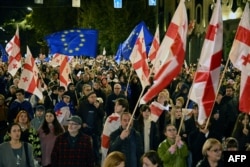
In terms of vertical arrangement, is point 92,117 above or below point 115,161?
below

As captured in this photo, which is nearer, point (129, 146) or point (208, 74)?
point (208, 74)

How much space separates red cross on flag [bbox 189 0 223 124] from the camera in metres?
8.74

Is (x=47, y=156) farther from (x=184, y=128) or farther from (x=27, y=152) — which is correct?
(x=184, y=128)

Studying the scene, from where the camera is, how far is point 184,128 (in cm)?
1145

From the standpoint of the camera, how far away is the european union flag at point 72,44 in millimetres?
19375

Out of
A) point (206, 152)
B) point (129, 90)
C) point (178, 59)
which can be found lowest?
point (129, 90)

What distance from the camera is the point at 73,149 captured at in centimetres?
889

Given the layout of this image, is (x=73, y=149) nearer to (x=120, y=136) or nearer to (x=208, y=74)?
(x=120, y=136)

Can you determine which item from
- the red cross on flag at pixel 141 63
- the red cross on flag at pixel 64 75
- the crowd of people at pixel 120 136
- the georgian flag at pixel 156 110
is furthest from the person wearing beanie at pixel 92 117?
the red cross on flag at pixel 64 75

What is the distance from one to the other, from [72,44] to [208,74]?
36.5 feet

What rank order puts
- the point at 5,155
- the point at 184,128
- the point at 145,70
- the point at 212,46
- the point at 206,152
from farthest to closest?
the point at 145,70, the point at 184,128, the point at 212,46, the point at 5,155, the point at 206,152

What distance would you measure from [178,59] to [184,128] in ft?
8.17

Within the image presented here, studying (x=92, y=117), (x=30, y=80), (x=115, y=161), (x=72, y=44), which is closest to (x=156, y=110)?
(x=92, y=117)

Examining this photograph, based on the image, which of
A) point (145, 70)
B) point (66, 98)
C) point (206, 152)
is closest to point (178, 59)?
point (206, 152)
